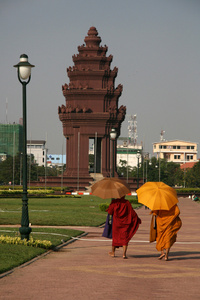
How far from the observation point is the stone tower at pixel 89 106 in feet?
292

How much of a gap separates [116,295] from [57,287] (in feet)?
4.18

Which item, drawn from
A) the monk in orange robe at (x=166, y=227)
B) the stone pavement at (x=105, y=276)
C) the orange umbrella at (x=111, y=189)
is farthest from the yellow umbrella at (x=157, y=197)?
the stone pavement at (x=105, y=276)

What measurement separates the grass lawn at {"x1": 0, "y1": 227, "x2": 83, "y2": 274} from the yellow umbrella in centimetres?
309

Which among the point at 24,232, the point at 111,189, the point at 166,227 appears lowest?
the point at 24,232

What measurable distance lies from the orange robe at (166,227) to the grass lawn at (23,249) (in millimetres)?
3143

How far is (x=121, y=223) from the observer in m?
16.9

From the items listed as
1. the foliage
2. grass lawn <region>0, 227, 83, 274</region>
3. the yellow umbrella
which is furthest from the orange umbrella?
grass lawn <region>0, 227, 83, 274</region>

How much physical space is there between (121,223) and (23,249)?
8.70 feet

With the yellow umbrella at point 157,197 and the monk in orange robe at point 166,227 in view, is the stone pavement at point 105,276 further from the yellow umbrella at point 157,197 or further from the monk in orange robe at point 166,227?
the yellow umbrella at point 157,197

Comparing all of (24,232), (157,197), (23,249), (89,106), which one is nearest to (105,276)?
(157,197)

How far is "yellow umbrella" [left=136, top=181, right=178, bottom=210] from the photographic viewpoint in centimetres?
1648

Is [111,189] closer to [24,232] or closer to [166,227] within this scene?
[166,227]

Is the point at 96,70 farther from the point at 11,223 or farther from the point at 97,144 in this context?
the point at 11,223

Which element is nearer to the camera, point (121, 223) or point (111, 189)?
point (121, 223)
